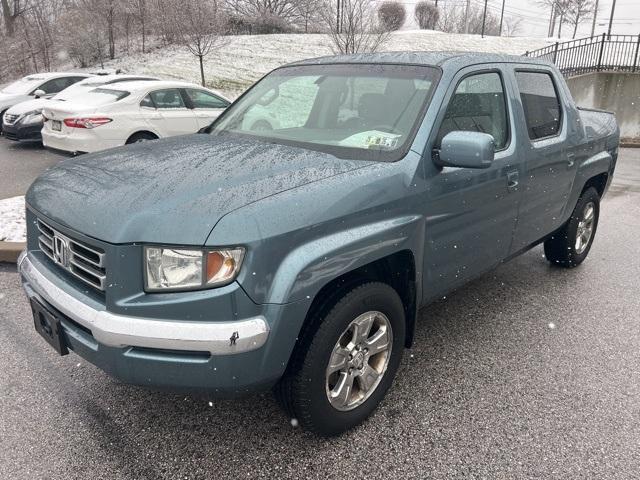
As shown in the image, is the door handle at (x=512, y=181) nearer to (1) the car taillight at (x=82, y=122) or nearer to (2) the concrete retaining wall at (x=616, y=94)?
(1) the car taillight at (x=82, y=122)

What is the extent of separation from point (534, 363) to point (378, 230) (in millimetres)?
1645

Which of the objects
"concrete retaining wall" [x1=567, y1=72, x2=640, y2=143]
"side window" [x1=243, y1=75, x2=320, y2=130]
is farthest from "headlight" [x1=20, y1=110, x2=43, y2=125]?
"concrete retaining wall" [x1=567, y1=72, x2=640, y2=143]

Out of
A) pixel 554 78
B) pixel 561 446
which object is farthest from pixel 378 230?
pixel 554 78

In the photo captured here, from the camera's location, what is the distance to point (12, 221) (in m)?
5.39

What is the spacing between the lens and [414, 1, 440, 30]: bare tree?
60.8m

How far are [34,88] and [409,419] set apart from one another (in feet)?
42.9

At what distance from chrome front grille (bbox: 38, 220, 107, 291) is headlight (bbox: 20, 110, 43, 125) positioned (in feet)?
31.6

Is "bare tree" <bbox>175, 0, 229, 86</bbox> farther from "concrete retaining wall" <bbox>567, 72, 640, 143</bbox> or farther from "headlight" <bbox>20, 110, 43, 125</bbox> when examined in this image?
"concrete retaining wall" <bbox>567, 72, 640, 143</bbox>

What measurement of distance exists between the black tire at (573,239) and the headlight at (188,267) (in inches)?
139

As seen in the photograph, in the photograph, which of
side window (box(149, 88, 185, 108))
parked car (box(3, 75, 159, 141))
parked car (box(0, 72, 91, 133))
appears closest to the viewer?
side window (box(149, 88, 185, 108))

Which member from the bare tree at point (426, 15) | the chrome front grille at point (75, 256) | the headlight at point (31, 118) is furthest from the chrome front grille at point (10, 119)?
the bare tree at point (426, 15)

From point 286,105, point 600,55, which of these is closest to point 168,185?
point 286,105

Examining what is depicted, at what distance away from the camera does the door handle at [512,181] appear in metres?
3.30

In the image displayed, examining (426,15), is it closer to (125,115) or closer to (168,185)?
(125,115)
